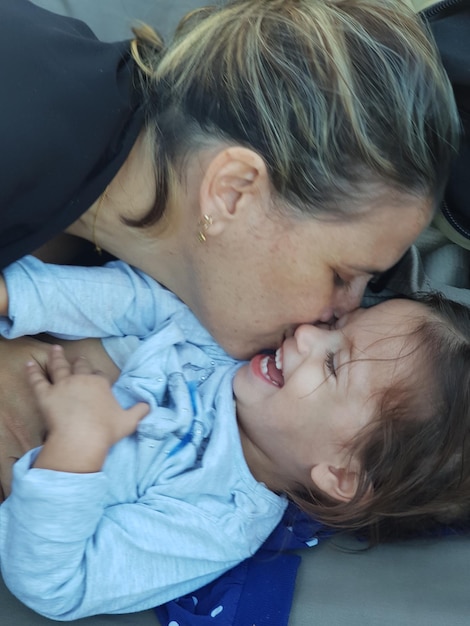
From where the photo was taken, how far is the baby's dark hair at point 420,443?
1125 millimetres

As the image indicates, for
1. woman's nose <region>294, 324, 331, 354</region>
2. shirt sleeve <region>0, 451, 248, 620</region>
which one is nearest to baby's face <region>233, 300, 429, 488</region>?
woman's nose <region>294, 324, 331, 354</region>

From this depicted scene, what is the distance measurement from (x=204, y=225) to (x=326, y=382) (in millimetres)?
317

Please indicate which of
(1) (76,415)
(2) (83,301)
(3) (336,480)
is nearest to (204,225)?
(2) (83,301)

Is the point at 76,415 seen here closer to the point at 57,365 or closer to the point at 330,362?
the point at 57,365

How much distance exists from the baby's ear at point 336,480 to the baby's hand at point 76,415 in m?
0.30

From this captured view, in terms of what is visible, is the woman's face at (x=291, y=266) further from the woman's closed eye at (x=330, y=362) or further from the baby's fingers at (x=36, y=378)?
the baby's fingers at (x=36, y=378)

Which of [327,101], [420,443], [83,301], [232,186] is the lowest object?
[420,443]

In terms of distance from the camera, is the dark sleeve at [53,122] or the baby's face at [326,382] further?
the baby's face at [326,382]

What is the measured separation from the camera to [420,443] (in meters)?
1.12

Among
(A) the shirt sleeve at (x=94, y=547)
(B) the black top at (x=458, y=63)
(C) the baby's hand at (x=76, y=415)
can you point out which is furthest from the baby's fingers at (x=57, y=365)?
(B) the black top at (x=458, y=63)

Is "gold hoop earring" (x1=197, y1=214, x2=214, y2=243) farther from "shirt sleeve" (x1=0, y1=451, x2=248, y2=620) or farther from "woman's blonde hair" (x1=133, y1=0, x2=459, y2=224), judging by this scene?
"shirt sleeve" (x1=0, y1=451, x2=248, y2=620)

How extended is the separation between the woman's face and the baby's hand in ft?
0.69

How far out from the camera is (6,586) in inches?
42.0

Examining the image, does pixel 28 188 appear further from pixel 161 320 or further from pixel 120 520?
pixel 120 520
